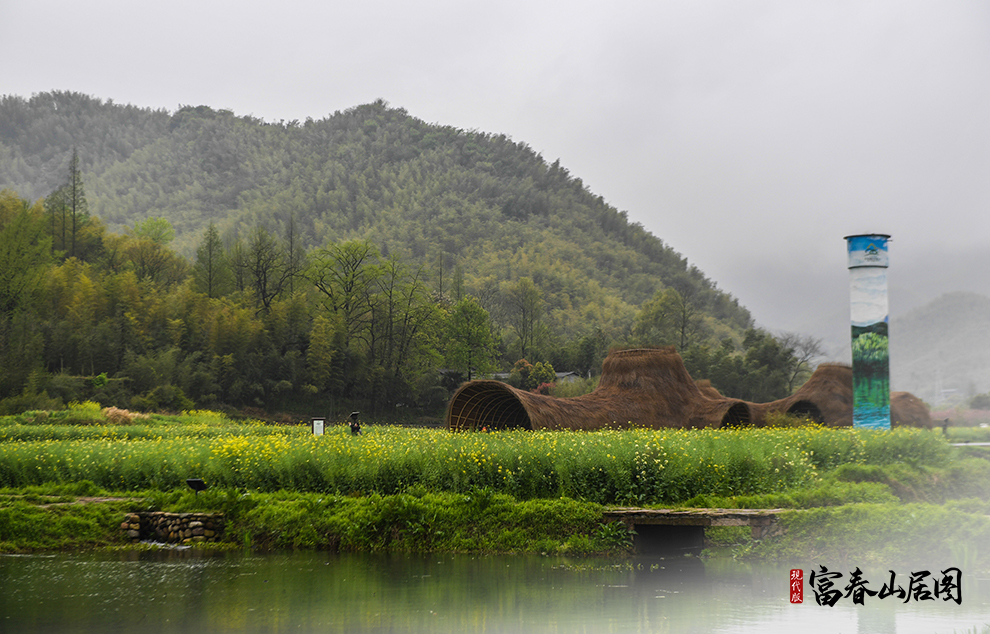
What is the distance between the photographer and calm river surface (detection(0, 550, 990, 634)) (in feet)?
21.4

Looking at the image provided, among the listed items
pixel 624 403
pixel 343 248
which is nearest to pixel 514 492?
pixel 624 403

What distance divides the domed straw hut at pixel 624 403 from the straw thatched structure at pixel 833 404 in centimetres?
318

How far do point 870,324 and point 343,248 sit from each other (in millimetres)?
38054

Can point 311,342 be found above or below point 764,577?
above

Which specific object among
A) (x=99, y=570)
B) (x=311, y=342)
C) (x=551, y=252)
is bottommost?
(x=99, y=570)

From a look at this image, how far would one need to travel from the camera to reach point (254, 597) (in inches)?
306

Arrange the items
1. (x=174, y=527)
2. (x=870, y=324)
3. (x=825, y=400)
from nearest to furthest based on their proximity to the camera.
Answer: (x=174, y=527), (x=870, y=324), (x=825, y=400)

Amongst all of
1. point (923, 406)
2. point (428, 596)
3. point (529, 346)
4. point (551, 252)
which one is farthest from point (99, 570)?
point (551, 252)

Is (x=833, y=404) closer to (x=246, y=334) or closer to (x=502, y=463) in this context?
(x=502, y=463)

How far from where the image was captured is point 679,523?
938 cm

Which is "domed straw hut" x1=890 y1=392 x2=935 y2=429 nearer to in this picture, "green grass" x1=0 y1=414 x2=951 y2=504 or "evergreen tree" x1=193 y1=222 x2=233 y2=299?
"green grass" x1=0 y1=414 x2=951 y2=504

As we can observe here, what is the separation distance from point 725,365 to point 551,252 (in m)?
46.4

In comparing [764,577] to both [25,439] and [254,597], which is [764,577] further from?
[25,439]

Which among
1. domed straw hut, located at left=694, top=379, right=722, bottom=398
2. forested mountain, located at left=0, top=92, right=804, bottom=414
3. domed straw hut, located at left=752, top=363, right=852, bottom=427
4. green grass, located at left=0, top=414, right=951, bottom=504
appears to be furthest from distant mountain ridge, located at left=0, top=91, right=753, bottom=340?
green grass, located at left=0, top=414, right=951, bottom=504
